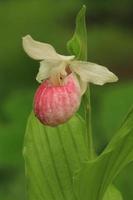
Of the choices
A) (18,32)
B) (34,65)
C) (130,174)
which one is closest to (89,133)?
(130,174)

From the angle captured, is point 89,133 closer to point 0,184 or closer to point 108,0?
point 0,184

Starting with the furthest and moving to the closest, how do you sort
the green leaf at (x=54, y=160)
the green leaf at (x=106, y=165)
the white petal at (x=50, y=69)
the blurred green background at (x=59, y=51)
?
the blurred green background at (x=59, y=51)
the green leaf at (x=54, y=160)
the white petal at (x=50, y=69)
the green leaf at (x=106, y=165)

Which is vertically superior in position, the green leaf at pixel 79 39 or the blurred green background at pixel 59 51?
the green leaf at pixel 79 39

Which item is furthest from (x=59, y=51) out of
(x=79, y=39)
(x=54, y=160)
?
(x=79, y=39)

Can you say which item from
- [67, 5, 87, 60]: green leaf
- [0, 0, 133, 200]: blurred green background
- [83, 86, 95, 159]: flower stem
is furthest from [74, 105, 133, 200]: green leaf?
[0, 0, 133, 200]: blurred green background

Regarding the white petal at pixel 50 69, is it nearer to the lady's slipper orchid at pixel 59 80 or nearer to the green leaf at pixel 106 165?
the lady's slipper orchid at pixel 59 80

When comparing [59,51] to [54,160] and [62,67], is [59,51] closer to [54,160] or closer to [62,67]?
[54,160]

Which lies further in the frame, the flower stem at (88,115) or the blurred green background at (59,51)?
the blurred green background at (59,51)

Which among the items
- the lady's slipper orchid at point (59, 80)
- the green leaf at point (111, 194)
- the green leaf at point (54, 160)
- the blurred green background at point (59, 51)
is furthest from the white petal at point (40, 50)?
the blurred green background at point (59, 51)
